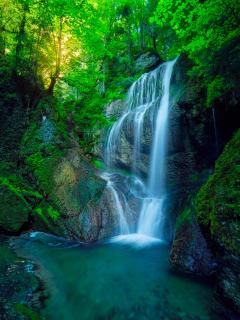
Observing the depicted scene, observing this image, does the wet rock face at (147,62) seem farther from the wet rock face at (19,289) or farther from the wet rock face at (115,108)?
the wet rock face at (19,289)

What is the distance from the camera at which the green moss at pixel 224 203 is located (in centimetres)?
365

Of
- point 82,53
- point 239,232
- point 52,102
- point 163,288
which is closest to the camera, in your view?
point 239,232

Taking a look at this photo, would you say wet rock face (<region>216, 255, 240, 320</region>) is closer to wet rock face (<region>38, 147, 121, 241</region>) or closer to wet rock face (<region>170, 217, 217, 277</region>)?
wet rock face (<region>170, 217, 217, 277</region>)

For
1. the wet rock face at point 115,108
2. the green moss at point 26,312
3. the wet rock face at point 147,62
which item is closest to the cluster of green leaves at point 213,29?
the green moss at point 26,312

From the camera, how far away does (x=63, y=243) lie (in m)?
7.52

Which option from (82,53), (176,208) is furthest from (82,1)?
(176,208)

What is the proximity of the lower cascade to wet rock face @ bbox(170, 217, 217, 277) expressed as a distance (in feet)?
7.75

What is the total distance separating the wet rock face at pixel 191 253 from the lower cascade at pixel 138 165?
7.75 feet

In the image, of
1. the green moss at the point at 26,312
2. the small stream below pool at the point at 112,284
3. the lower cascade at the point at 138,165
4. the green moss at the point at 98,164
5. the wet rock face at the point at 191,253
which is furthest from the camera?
the green moss at the point at 98,164

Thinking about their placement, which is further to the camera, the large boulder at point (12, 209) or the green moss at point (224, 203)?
the large boulder at point (12, 209)

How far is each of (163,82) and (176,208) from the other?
21.0 ft

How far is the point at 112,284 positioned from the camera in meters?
5.13

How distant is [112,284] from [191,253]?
1.87 metres

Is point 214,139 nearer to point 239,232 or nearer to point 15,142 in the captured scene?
point 239,232
